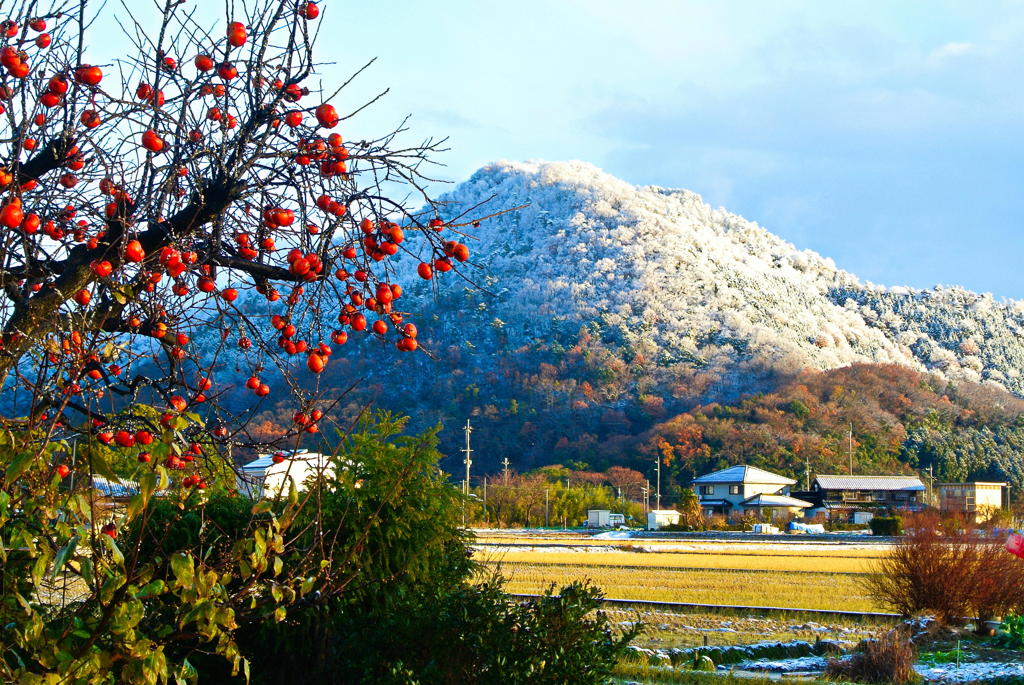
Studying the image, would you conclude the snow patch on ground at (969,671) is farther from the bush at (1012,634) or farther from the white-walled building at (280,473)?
the white-walled building at (280,473)

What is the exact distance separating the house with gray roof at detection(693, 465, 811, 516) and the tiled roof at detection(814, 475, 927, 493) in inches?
75.1

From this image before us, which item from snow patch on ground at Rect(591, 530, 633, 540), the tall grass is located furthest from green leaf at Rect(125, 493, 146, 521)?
snow patch on ground at Rect(591, 530, 633, 540)

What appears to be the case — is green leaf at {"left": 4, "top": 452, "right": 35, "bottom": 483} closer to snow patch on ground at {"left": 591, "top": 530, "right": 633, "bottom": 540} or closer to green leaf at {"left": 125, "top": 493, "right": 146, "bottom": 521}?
green leaf at {"left": 125, "top": 493, "right": 146, "bottom": 521}

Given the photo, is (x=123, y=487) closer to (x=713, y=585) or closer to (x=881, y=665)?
(x=881, y=665)

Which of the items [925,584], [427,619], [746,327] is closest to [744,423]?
[746,327]

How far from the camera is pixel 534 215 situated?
15925 cm

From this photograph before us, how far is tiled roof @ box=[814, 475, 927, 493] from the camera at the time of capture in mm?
66312

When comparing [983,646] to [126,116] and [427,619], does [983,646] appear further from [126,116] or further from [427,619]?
[126,116]

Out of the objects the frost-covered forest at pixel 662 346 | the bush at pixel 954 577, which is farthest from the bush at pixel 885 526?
the bush at pixel 954 577

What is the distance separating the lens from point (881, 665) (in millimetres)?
10852

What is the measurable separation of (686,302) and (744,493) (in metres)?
62.2

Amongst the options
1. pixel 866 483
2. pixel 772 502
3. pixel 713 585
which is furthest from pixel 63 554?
pixel 866 483

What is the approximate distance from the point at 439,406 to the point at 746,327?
40454 millimetres

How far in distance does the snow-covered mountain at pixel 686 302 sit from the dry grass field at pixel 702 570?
6032cm
